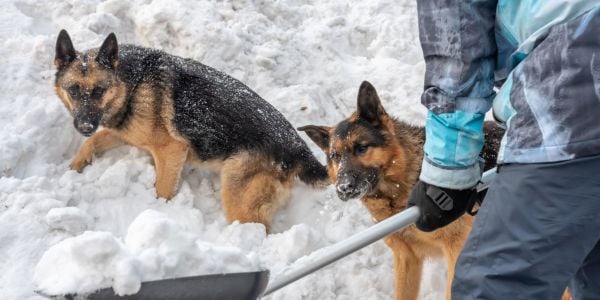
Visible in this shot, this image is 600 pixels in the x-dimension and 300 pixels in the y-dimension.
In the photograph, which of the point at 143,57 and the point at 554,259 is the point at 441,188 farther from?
the point at 143,57

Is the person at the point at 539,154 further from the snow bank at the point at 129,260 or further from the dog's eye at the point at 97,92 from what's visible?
the dog's eye at the point at 97,92

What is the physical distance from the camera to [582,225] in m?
1.48

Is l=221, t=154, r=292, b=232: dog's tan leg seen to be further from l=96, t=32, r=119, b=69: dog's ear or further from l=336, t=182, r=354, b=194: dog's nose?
l=96, t=32, r=119, b=69: dog's ear

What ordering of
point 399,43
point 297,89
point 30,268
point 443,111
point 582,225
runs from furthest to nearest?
point 399,43
point 297,89
point 30,268
point 443,111
point 582,225

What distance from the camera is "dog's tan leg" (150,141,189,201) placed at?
176 inches

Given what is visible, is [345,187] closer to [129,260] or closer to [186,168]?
[129,260]

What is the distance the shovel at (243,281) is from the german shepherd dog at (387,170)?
1038mm

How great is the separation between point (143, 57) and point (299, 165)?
183 centimetres


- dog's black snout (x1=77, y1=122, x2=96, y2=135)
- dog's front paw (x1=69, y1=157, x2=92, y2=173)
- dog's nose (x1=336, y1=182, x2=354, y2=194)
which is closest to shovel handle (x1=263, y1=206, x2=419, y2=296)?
dog's nose (x1=336, y1=182, x2=354, y2=194)

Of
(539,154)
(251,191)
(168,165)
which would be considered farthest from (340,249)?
(168,165)

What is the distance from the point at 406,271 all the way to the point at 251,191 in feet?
5.13

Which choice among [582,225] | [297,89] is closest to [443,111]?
[582,225]

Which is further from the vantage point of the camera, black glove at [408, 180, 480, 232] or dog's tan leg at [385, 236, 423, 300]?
dog's tan leg at [385, 236, 423, 300]

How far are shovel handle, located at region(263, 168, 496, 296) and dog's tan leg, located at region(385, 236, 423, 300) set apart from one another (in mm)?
1359
